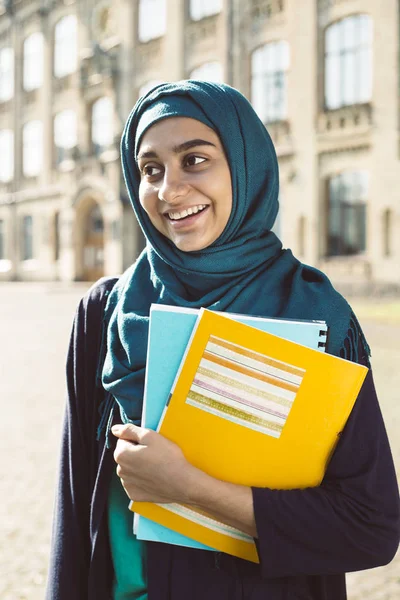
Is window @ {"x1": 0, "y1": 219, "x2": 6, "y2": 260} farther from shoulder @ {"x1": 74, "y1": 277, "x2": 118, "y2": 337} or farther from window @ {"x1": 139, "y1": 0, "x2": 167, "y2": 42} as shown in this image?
shoulder @ {"x1": 74, "y1": 277, "x2": 118, "y2": 337}

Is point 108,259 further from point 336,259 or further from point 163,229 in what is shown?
point 163,229

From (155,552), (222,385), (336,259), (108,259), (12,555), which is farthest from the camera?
(108,259)

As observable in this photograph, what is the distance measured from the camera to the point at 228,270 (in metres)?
1.40

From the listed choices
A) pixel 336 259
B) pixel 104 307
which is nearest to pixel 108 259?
pixel 336 259

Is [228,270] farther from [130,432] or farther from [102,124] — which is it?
[102,124]

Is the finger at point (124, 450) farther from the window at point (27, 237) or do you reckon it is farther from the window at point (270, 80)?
the window at point (27, 237)

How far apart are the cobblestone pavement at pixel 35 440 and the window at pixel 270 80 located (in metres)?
10.3

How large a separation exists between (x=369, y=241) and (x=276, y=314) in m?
17.4

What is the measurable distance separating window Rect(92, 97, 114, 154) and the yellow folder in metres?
26.3

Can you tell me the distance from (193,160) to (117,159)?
2471cm

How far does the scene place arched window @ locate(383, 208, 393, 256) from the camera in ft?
57.6

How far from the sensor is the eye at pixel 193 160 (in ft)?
4.50

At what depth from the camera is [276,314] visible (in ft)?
4.51

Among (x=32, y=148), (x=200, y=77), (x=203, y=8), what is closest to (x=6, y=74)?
(x=32, y=148)
